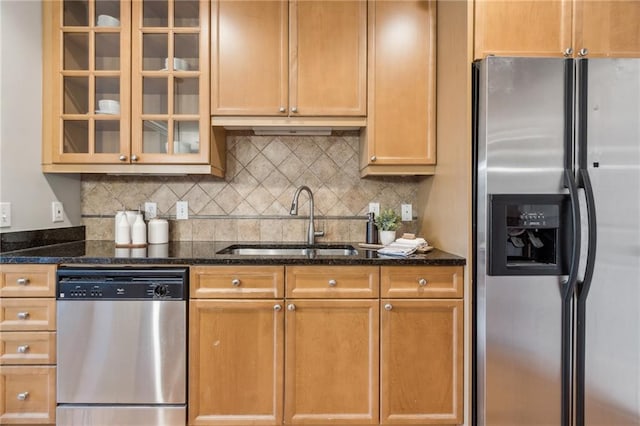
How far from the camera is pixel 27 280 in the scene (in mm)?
1725

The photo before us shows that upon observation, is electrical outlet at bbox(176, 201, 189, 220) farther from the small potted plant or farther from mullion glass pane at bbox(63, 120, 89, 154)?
the small potted plant

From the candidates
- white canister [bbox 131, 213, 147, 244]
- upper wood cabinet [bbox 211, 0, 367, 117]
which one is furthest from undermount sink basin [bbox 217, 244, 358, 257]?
upper wood cabinet [bbox 211, 0, 367, 117]

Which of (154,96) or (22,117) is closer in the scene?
(22,117)

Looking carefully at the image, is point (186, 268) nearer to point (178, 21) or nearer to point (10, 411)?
point (10, 411)

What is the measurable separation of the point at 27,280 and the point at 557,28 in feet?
8.98

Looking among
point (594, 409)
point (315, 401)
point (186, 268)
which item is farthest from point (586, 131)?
point (186, 268)

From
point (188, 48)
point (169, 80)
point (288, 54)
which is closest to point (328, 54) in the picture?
point (288, 54)

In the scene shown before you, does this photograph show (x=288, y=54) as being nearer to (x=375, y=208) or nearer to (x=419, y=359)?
(x=375, y=208)

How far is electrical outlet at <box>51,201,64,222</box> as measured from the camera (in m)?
2.18

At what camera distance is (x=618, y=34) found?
1.76 metres

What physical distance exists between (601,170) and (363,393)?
1.45 meters

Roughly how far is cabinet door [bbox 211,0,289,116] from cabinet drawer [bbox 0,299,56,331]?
4.14 feet

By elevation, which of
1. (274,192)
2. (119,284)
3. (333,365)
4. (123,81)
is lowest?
(333,365)

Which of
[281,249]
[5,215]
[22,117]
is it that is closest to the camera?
[5,215]
